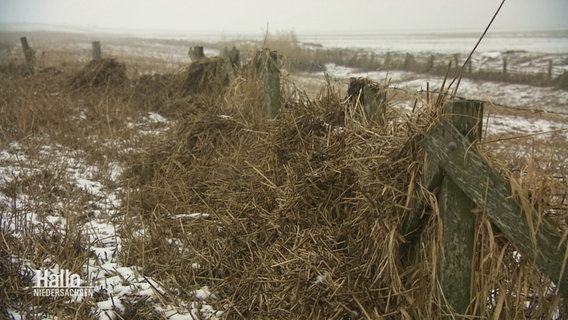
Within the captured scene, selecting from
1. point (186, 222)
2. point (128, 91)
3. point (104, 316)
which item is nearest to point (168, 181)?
point (186, 222)

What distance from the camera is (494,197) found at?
2207mm

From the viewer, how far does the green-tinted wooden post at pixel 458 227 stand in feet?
7.55

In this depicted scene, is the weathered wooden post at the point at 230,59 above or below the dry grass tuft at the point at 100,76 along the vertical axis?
above

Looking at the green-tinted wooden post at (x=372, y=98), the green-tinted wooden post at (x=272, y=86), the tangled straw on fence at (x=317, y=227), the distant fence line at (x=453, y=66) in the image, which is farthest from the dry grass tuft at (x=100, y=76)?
the green-tinted wooden post at (x=372, y=98)

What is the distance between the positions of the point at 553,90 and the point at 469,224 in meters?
17.2

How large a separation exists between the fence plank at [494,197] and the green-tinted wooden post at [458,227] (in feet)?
0.25

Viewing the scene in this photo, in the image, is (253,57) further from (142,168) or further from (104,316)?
(104,316)

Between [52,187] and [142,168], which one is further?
[142,168]

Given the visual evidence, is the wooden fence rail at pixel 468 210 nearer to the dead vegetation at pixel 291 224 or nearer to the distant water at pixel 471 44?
the dead vegetation at pixel 291 224

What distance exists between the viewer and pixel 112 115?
869 centimetres

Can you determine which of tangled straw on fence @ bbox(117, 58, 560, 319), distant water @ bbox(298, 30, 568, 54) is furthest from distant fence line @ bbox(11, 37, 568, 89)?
tangled straw on fence @ bbox(117, 58, 560, 319)
